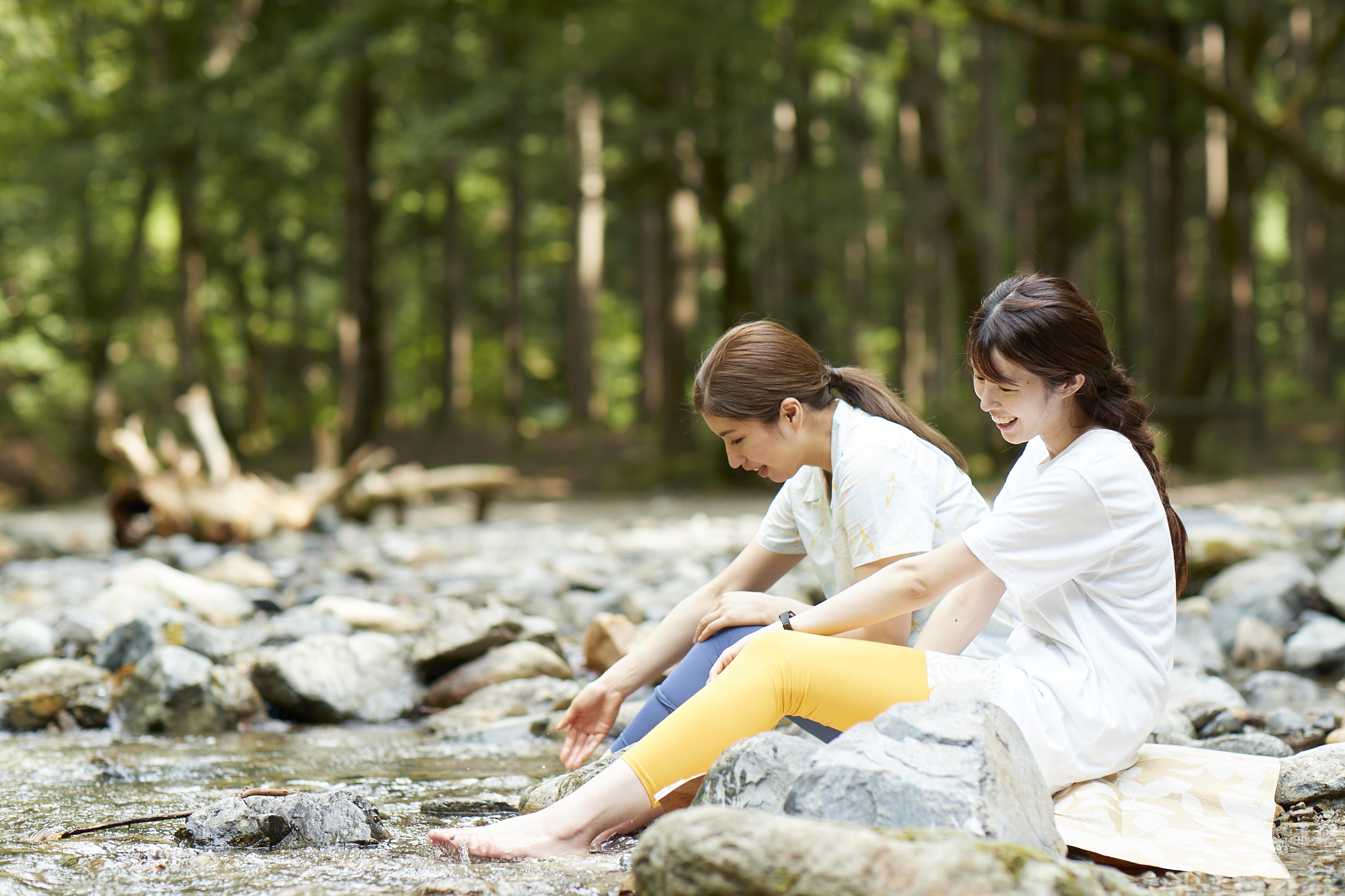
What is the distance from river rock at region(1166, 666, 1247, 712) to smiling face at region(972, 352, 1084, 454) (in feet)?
4.62

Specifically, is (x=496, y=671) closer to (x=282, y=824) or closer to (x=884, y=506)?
(x=282, y=824)

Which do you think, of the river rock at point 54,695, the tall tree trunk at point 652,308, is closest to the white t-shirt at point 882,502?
the river rock at point 54,695

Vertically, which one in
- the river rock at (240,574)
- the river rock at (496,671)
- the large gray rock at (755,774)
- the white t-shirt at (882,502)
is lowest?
the river rock at (240,574)

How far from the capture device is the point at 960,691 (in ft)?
7.07

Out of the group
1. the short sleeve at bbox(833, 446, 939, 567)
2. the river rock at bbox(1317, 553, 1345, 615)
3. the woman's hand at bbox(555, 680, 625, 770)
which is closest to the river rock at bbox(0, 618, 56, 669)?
the woman's hand at bbox(555, 680, 625, 770)

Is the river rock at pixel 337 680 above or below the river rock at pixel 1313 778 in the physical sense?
below

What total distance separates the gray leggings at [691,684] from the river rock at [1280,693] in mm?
1718

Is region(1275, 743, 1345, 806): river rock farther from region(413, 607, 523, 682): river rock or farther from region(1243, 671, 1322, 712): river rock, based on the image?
region(413, 607, 523, 682): river rock

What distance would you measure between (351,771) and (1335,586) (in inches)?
147

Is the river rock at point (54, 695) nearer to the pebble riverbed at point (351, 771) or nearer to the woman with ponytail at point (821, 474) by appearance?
the pebble riverbed at point (351, 771)

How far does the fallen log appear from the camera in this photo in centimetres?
784

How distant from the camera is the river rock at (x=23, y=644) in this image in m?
4.09

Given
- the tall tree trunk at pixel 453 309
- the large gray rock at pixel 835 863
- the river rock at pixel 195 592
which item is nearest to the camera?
the large gray rock at pixel 835 863

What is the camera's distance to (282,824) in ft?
7.43
